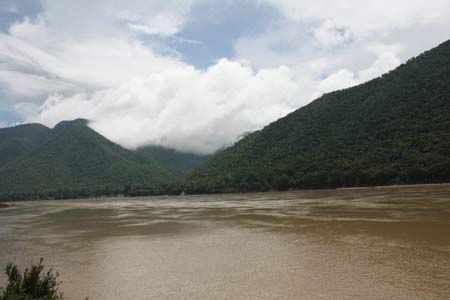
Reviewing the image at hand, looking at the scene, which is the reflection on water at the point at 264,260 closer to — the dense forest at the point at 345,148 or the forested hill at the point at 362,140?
the forested hill at the point at 362,140

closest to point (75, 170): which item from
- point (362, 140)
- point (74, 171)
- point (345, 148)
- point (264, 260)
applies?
point (74, 171)

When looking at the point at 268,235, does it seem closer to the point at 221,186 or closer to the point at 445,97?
the point at 445,97

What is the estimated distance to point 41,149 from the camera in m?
164

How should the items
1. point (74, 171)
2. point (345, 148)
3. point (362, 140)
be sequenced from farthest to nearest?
1. point (74, 171)
2. point (345, 148)
3. point (362, 140)

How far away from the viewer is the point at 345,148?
8019 cm

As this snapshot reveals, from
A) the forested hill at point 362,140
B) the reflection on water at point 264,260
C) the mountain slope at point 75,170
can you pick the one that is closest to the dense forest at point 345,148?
the forested hill at point 362,140

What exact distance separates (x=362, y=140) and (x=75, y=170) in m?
114

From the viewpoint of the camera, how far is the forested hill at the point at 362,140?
6475cm

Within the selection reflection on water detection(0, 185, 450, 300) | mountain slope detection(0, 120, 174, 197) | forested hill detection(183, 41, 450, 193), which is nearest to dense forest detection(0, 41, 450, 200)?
forested hill detection(183, 41, 450, 193)

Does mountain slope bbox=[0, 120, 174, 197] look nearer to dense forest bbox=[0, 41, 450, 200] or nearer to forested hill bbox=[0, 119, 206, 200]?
forested hill bbox=[0, 119, 206, 200]

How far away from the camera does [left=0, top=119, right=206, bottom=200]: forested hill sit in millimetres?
129250

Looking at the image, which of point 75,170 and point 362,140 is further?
point 75,170

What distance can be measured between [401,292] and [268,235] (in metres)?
11.7

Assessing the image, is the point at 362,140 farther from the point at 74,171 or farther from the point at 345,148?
the point at 74,171
